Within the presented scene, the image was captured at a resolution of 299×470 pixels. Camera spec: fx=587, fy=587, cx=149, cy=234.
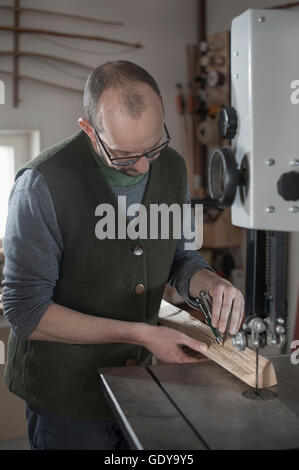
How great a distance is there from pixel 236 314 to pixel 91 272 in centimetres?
39

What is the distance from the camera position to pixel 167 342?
139cm

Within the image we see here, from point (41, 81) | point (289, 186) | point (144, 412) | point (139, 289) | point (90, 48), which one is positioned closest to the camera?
point (289, 186)

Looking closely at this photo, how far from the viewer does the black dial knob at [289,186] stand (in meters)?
1.06

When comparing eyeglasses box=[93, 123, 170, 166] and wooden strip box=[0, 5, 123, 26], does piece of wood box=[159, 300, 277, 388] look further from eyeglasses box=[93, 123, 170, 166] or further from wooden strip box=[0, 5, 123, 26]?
wooden strip box=[0, 5, 123, 26]

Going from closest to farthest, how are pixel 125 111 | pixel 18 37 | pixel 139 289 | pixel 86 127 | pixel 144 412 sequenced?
pixel 144 412, pixel 125 111, pixel 86 127, pixel 139 289, pixel 18 37

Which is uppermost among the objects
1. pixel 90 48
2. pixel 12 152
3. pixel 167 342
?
pixel 90 48

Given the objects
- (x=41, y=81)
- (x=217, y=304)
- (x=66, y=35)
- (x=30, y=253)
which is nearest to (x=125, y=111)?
(x=30, y=253)

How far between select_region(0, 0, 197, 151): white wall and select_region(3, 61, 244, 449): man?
226 cm

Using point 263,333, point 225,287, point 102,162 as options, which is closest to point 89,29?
point 102,162

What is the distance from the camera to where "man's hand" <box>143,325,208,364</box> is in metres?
1.38

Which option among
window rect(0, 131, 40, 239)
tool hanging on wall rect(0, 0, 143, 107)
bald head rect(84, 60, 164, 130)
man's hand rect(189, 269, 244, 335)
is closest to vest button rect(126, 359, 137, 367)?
man's hand rect(189, 269, 244, 335)

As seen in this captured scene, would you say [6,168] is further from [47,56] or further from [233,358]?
[233,358]

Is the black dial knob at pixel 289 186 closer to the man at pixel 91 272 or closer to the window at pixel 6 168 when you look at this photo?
the man at pixel 91 272

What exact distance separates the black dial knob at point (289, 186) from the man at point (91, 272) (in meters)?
0.41
